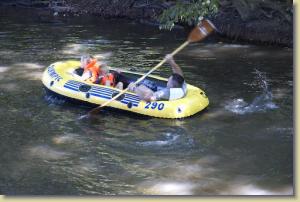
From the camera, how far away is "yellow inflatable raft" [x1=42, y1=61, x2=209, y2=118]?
9641mm

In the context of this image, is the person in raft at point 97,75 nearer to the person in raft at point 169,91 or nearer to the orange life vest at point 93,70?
the orange life vest at point 93,70

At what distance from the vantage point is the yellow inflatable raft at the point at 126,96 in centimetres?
964

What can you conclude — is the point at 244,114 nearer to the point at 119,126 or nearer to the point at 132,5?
the point at 119,126

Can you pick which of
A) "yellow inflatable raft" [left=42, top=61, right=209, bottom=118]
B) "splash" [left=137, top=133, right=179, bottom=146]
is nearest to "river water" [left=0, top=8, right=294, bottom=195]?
"splash" [left=137, top=133, right=179, bottom=146]

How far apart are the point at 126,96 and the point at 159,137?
1199mm

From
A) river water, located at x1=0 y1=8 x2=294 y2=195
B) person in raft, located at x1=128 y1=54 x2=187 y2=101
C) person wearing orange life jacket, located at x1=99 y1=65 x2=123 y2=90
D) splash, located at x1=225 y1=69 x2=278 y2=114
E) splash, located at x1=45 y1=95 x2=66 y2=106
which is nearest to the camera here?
river water, located at x1=0 y1=8 x2=294 y2=195

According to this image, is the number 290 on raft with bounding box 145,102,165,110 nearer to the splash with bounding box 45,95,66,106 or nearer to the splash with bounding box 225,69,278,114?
the splash with bounding box 225,69,278,114

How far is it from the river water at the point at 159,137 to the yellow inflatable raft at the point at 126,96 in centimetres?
20

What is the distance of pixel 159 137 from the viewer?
9141 mm

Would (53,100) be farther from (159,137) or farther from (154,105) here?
(159,137)

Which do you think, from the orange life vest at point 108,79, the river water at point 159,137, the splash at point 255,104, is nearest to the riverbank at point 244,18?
the river water at point 159,137

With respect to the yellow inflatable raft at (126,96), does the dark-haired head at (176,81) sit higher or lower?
higher

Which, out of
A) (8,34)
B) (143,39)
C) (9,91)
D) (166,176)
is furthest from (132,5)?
(166,176)

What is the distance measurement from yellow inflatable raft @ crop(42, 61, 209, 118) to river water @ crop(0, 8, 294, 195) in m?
0.20
